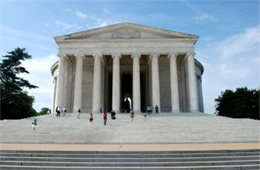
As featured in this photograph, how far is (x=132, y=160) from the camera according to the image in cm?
1004

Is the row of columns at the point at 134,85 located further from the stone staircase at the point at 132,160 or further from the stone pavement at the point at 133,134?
the stone staircase at the point at 132,160

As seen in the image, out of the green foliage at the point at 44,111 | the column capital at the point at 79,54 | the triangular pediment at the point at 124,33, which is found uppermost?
the triangular pediment at the point at 124,33

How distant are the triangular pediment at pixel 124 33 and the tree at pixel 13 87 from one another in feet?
52.9

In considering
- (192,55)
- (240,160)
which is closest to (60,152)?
(240,160)

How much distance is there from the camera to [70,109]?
1566 inches

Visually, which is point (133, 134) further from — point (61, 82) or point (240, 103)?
point (240, 103)

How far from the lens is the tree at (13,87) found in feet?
134

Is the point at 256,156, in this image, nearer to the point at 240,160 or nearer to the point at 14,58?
the point at 240,160

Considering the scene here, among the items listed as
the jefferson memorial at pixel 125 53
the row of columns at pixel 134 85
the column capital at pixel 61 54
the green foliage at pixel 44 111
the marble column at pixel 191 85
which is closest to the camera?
the row of columns at pixel 134 85

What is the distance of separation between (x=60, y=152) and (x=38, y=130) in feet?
36.7

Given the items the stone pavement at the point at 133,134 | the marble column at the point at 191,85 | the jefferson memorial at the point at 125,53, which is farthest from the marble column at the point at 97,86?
the marble column at the point at 191,85

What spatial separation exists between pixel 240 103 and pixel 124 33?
34.7 meters

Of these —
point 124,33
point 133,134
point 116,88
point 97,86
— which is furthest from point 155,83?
point 133,134

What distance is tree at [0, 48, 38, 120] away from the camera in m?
41.0
